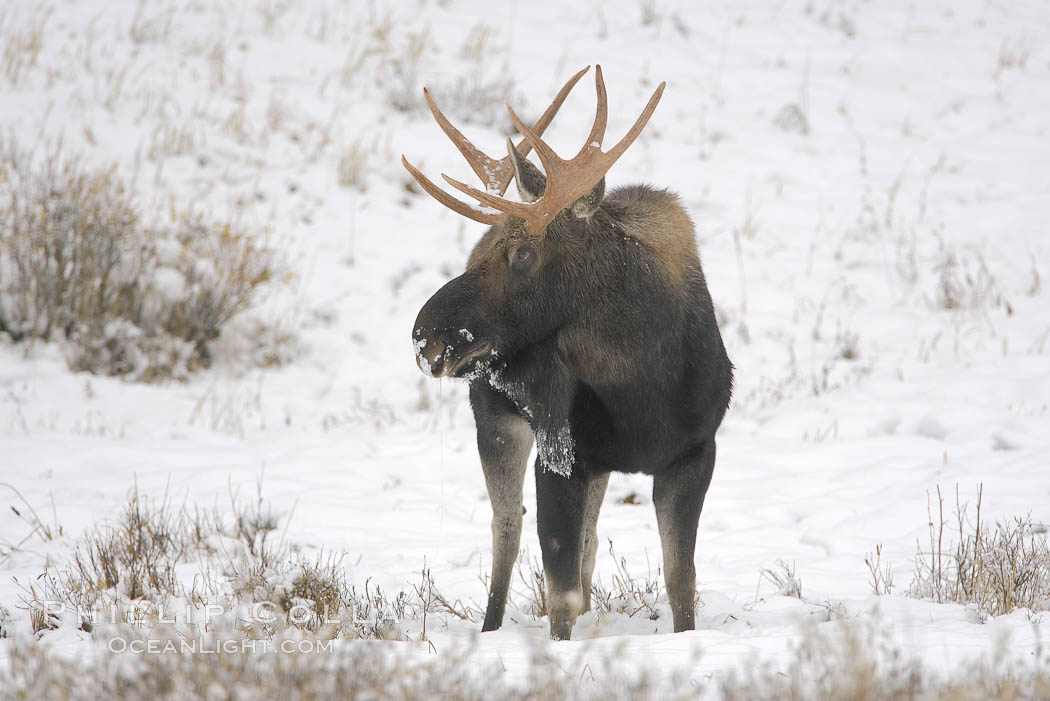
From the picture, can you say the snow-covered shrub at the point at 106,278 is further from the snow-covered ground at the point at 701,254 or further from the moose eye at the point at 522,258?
the moose eye at the point at 522,258

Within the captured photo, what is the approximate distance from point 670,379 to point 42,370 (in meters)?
6.24

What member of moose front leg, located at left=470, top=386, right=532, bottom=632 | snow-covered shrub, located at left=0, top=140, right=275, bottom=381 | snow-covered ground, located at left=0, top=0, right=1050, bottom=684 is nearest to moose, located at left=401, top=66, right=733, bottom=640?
moose front leg, located at left=470, top=386, right=532, bottom=632

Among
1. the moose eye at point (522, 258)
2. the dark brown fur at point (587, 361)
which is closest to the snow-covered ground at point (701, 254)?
the dark brown fur at point (587, 361)

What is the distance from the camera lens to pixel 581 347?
3.40m

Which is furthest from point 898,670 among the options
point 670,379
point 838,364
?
point 838,364

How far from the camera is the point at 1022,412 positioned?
650cm

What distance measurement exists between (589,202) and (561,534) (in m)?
1.29

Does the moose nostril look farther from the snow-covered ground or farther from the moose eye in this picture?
the snow-covered ground

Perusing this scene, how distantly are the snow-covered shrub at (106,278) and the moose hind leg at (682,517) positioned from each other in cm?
573

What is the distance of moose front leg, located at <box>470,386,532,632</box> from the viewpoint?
3971 millimetres

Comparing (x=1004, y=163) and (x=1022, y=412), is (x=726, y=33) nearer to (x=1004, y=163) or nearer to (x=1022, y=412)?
(x=1004, y=163)

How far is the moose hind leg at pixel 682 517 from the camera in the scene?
11.4 feet

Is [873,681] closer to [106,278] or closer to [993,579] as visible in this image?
[993,579]

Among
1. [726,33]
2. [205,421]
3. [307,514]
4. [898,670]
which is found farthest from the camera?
[726,33]
